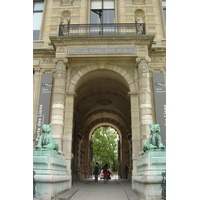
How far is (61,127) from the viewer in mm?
11836

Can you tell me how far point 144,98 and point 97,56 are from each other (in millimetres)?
3812

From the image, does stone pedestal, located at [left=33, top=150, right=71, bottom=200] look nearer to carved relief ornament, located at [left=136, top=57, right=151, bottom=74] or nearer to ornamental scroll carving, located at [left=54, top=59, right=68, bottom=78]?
ornamental scroll carving, located at [left=54, top=59, right=68, bottom=78]

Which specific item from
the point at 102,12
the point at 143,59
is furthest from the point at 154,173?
the point at 102,12

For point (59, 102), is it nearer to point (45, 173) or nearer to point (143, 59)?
point (45, 173)

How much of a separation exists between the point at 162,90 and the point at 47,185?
896cm

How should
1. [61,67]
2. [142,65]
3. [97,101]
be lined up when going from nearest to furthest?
1. [142,65]
2. [61,67]
3. [97,101]

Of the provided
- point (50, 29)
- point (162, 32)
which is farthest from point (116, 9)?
point (50, 29)

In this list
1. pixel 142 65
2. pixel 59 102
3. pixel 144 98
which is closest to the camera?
pixel 144 98

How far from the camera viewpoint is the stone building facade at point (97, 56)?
1227 cm

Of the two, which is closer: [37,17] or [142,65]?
[142,65]

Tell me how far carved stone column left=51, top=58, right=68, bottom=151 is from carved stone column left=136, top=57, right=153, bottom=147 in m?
4.40

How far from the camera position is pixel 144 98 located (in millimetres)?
12156

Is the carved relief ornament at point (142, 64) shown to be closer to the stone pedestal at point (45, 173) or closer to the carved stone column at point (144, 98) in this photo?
the carved stone column at point (144, 98)
